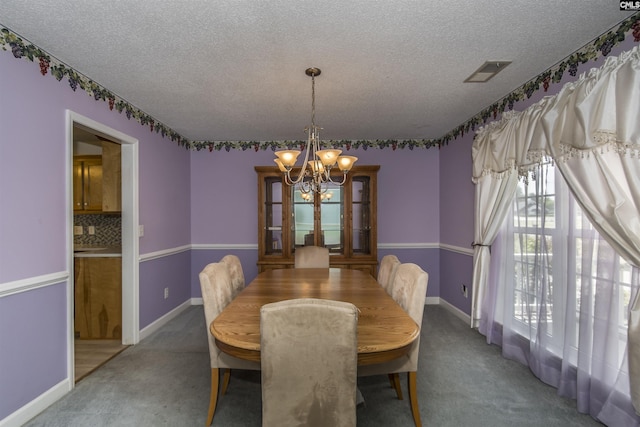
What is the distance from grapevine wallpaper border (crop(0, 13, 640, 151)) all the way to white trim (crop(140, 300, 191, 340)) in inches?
80.3

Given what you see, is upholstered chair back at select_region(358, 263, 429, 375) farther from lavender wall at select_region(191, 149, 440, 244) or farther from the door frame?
the door frame

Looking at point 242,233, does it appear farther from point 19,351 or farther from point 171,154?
point 19,351

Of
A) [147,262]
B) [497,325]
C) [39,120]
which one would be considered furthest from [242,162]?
[497,325]

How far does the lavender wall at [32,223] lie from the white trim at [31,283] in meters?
0.01

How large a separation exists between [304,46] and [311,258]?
2.06 meters

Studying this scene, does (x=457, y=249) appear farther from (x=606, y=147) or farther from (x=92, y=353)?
(x=92, y=353)

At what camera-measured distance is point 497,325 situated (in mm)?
2967

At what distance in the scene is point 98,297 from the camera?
3154 mm

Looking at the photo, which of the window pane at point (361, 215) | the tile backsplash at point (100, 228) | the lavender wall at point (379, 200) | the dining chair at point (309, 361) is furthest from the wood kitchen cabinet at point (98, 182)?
the dining chair at point (309, 361)

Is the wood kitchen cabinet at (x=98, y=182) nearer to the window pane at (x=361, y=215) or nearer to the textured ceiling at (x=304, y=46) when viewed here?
the textured ceiling at (x=304, y=46)

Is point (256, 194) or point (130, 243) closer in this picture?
point (130, 243)

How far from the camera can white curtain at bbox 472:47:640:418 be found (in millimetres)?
1619

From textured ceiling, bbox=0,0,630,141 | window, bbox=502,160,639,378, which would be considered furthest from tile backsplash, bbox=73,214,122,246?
window, bbox=502,160,639,378

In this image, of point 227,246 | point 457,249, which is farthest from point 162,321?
point 457,249
